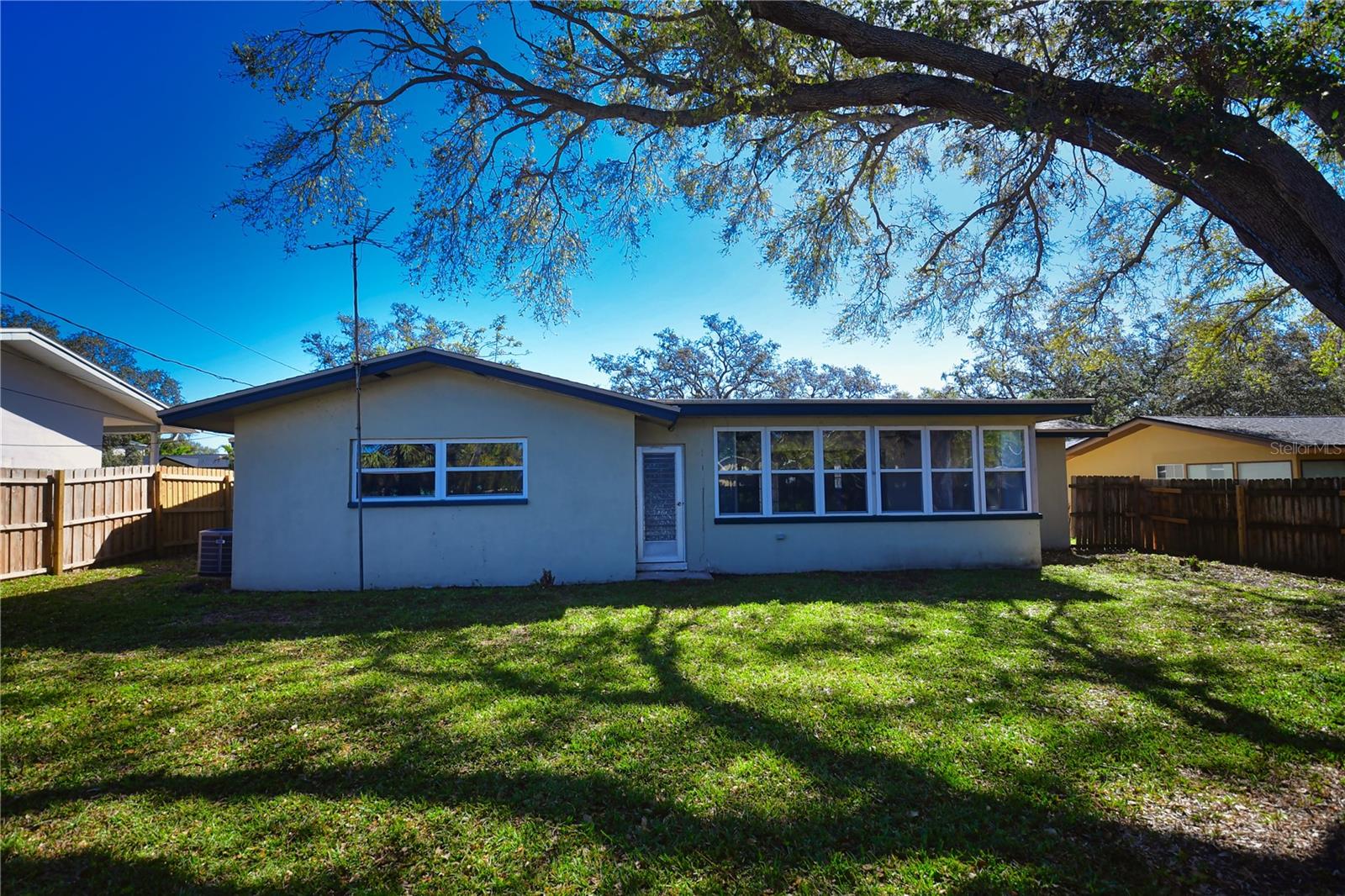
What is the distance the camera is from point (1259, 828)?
2.89 metres

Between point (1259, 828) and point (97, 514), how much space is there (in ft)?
51.5

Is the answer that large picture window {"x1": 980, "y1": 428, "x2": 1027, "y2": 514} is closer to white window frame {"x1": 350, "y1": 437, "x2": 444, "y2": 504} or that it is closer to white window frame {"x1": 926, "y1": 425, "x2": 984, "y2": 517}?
white window frame {"x1": 926, "y1": 425, "x2": 984, "y2": 517}

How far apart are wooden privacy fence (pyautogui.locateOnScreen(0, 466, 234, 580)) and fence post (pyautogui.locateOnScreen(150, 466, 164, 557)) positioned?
1cm

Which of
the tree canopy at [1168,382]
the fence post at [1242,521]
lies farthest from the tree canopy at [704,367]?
the fence post at [1242,521]

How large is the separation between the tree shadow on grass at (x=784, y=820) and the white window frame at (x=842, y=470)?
6.71m

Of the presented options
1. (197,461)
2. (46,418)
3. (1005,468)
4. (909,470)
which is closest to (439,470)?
(909,470)

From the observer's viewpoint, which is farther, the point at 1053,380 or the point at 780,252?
the point at 1053,380

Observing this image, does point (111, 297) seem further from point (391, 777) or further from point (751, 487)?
point (391, 777)

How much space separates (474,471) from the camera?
373 inches

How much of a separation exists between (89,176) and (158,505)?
642 centimetres

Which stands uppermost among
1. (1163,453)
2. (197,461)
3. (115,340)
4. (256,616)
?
(115,340)

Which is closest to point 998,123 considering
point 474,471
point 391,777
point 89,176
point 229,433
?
point 391,777

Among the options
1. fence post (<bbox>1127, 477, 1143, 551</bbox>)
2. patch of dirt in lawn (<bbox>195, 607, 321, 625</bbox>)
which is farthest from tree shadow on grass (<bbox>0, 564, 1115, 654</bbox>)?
fence post (<bbox>1127, 477, 1143, 551</bbox>)

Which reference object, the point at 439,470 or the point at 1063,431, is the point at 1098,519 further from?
the point at 439,470
